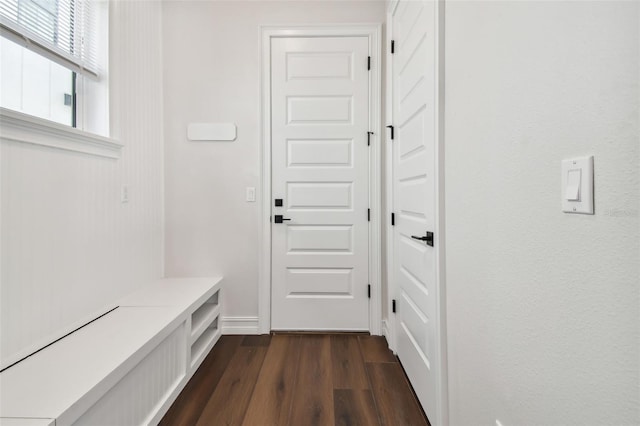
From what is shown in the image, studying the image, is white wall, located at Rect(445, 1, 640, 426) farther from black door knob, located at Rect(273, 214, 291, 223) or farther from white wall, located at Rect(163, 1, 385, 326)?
white wall, located at Rect(163, 1, 385, 326)

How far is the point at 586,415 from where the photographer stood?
1.96 feet

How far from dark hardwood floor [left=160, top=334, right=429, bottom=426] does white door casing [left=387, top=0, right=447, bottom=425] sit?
149 millimetres

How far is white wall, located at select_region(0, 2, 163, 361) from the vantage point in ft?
4.08

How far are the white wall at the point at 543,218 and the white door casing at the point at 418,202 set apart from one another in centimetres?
12

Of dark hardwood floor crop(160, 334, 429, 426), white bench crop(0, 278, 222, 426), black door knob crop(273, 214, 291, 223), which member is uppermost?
black door knob crop(273, 214, 291, 223)

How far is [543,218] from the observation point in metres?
0.70

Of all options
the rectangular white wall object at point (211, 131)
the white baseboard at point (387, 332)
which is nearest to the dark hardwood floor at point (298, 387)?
the white baseboard at point (387, 332)

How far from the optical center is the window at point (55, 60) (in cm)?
128

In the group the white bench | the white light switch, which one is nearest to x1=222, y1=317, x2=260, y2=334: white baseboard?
the white bench

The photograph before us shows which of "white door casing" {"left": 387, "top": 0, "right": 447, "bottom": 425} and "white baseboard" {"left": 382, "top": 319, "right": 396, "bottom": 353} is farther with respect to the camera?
→ "white baseboard" {"left": 382, "top": 319, "right": 396, "bottom": 353}

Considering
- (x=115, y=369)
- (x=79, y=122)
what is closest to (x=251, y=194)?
(x=79, y=122)

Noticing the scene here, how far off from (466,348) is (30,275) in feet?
6.20

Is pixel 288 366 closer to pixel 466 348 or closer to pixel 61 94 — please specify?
pixel 466 348

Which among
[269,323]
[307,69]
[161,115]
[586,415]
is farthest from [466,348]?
[161,115]
